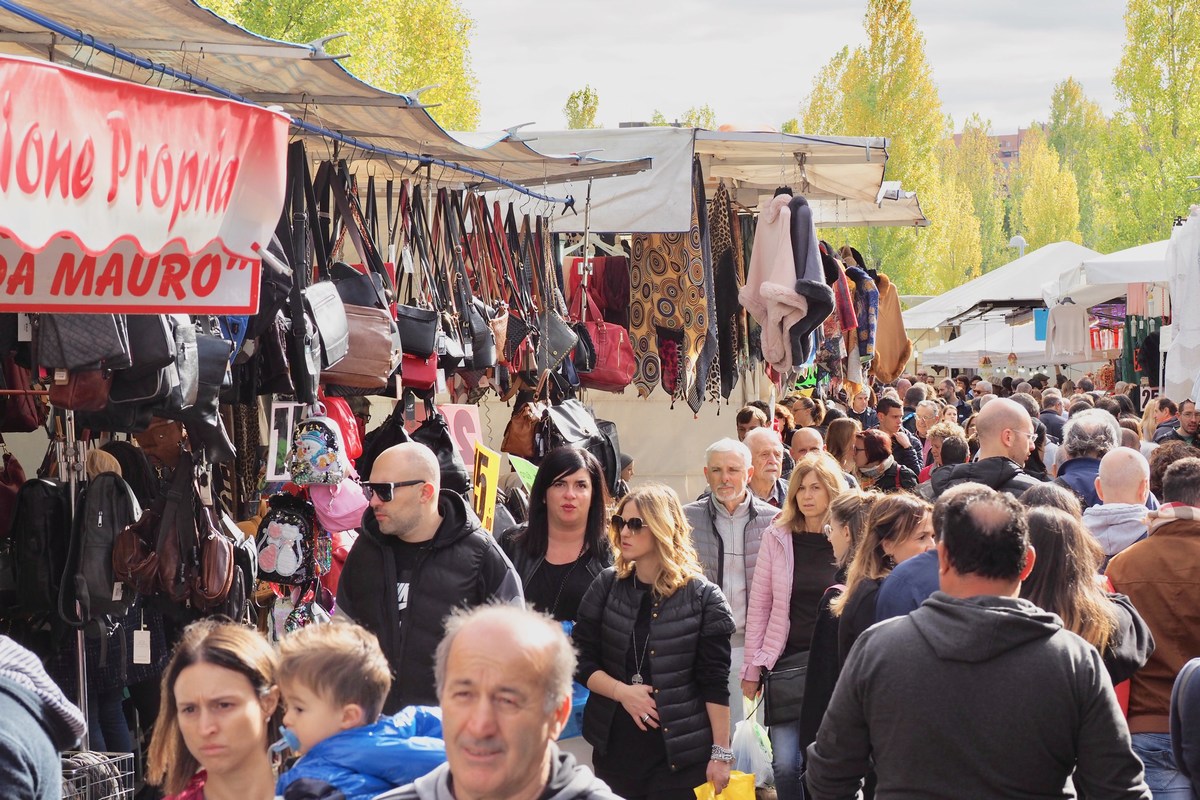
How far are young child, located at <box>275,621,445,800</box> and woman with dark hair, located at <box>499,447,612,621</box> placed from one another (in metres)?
2.44

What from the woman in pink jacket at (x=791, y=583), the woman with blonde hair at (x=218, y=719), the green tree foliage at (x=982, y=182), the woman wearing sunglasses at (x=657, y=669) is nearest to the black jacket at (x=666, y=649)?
the woman wearing sunglasses at (x=657, y=669)

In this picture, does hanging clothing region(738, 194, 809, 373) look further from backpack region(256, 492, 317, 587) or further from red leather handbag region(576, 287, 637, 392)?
backpack region(256, 492, 317, 587)

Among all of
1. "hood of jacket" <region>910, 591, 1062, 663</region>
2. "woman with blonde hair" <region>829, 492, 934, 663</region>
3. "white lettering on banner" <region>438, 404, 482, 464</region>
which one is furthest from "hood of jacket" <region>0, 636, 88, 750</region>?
"white lettering on banner" <region>438, 404, 482, 464</region>

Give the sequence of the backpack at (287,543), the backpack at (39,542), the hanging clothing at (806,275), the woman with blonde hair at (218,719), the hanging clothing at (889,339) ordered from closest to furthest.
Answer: the woman with blonde hair at (218,719), the backpack at (39,542), the backpack at (287,543), the hanging clothing at (806,275), the hanging clothing at (889,339)

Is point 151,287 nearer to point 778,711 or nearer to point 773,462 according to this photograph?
point 778,711

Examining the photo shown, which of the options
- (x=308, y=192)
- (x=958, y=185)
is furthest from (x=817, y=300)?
(x=958, y=185)

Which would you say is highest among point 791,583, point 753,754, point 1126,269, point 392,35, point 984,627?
point 392,35

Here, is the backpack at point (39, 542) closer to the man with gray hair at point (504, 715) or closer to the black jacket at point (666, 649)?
the black jacket at point (666, 649)

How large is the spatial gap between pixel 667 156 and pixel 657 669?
375cm

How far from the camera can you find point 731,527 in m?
6.72

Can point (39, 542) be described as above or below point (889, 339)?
below

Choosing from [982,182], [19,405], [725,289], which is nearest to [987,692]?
[19,405]

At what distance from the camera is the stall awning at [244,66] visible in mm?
4238

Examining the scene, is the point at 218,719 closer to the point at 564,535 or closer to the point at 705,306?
the point at 564,535
